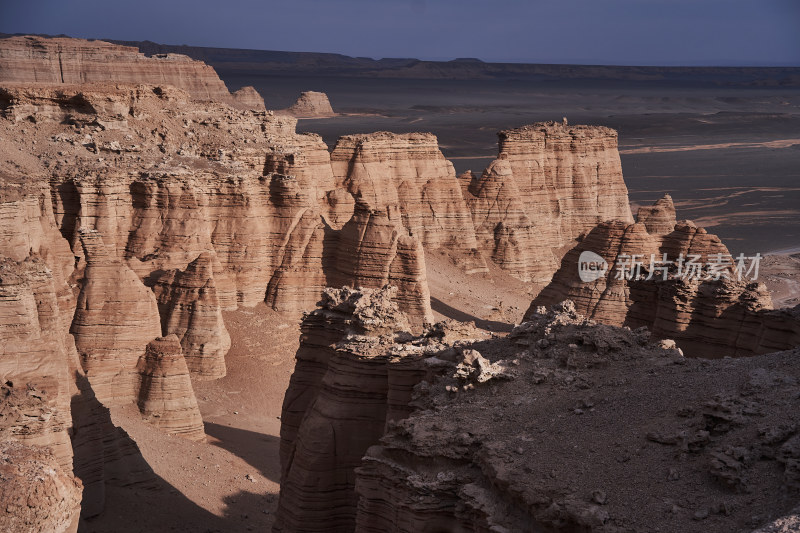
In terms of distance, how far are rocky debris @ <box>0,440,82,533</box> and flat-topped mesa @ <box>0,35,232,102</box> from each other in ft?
160

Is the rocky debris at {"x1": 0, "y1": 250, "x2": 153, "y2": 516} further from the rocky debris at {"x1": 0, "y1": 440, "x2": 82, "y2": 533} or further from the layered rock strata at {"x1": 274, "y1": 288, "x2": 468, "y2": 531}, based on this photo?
the rocky debris at {"x1": 0, "y1": 440, "x2": 82, "y2": 533}

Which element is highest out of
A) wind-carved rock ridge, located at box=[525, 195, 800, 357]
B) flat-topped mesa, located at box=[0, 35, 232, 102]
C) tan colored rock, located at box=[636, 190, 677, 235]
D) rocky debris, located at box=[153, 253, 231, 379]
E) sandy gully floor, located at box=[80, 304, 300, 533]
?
flat-topped mesa, located at box=[0, 35, 232, 102]

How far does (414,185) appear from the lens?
52.9m

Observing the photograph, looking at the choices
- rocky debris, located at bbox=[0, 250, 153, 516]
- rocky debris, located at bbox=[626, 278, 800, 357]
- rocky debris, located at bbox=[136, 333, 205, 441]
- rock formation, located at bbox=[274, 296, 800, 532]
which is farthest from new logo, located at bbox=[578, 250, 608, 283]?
rock formation, located at bbox=[274, 296, 800, 532]

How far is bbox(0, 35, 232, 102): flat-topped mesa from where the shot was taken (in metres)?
61.6

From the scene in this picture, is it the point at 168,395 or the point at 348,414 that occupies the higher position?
the point at 348,414

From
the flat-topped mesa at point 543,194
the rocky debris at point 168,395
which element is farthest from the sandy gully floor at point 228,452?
the flat-topped mesa at point 543,194

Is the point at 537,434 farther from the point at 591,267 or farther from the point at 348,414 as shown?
the point at 591,267

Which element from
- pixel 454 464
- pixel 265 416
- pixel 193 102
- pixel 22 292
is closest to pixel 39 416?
pixel 22 292

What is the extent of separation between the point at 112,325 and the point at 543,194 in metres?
31.2

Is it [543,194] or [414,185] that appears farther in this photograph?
[543,194]

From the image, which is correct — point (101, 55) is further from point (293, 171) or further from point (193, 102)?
point (293, 171)

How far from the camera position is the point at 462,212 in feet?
A: 178

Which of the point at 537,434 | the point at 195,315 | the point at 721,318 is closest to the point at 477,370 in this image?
the point at 537,434
